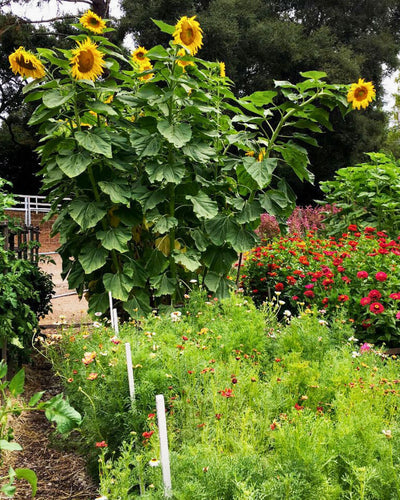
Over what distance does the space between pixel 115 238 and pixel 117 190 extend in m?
0.29

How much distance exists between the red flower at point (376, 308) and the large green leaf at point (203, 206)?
3.69 ft

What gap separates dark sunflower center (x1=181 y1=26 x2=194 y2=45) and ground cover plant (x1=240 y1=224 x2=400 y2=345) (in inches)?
63.7

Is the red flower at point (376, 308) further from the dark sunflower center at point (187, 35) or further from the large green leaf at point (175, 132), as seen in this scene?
the dark sunflower center at point (187, 35)

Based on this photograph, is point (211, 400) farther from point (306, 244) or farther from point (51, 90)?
point (306, 244)

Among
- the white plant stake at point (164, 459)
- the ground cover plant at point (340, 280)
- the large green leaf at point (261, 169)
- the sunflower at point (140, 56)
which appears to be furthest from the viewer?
the sunflower at point (140, 56)

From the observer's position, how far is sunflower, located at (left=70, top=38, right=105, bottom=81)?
9.03ft

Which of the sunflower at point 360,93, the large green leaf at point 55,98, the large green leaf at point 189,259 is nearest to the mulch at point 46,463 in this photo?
the large green leaf at point 189,259

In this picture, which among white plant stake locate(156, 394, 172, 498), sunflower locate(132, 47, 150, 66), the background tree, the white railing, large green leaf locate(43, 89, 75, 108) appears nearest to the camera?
white plant stake locate(156, 394, 172, 498)

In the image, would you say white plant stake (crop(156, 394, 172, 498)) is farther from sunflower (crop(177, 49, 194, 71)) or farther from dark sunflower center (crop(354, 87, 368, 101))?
dark sunflower center (crop(354, 87, 368, 101))

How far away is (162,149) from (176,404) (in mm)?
1774

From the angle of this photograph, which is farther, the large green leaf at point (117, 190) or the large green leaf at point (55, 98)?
the large green leaf at point (117, 190)

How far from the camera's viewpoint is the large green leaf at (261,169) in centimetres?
299

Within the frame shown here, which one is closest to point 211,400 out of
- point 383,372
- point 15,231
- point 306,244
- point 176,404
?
point 176,404

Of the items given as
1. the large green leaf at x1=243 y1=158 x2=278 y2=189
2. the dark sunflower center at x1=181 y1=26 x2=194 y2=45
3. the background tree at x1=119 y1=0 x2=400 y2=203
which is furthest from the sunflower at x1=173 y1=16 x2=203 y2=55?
the background tree at x1=119 y1=0 x2=400 y2=203
